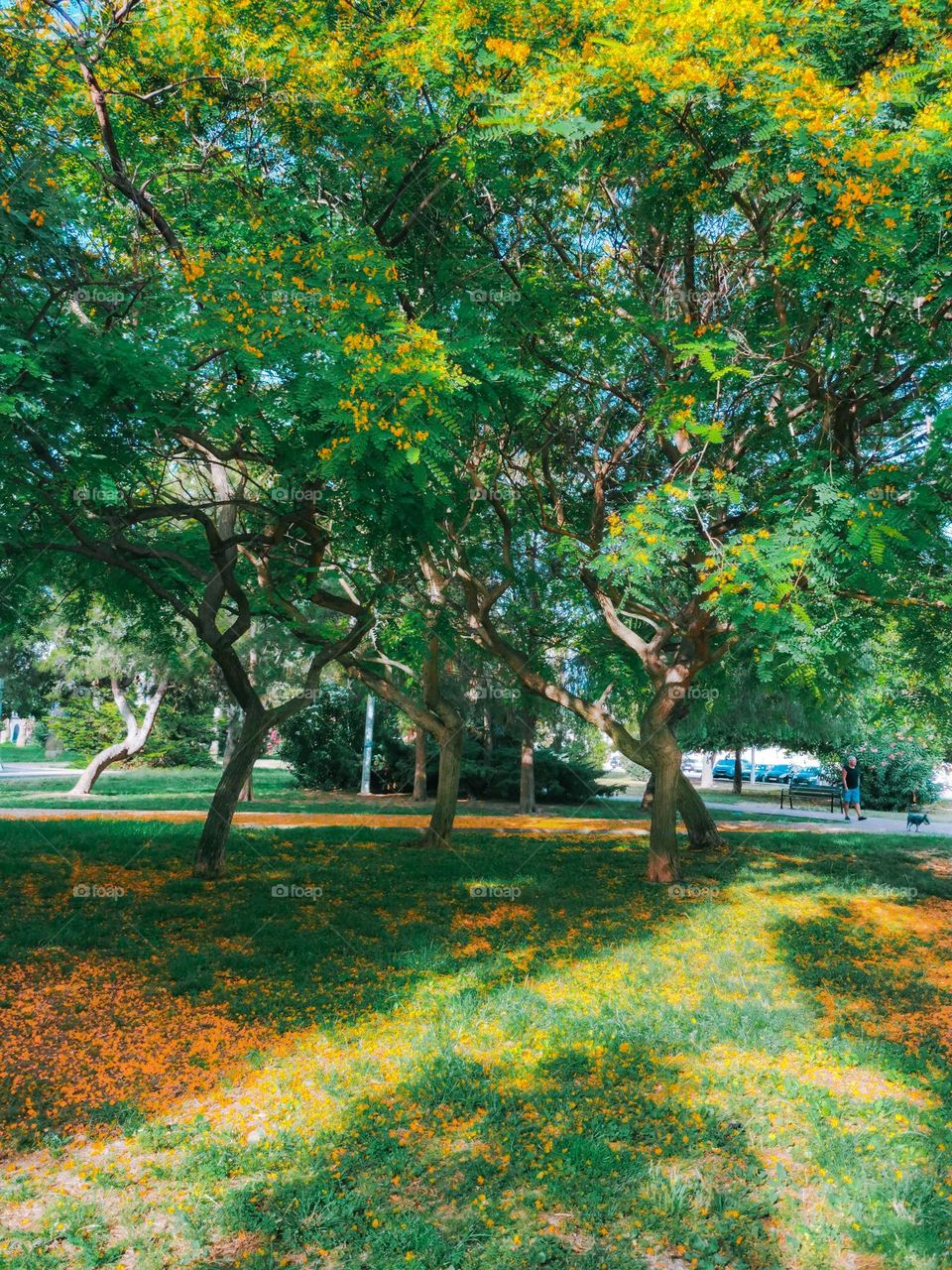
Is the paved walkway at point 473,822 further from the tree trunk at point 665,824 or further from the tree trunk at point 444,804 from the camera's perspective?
the tree trunk at point 665,824

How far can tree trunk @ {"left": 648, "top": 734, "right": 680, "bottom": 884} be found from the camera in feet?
36.2

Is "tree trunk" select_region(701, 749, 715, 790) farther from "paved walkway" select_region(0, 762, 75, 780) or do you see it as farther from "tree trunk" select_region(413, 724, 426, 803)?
"paved walkway" select_region(0, 762, 75, 780)

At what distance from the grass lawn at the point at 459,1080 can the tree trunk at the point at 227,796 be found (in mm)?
303

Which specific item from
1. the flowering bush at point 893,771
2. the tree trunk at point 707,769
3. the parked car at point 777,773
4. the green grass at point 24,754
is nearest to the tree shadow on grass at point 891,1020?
the flowering bush at point 893,771

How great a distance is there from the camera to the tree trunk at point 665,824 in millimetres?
11023

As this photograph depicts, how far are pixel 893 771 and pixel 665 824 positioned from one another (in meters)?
18.8

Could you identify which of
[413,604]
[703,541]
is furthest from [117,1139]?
[413,604]

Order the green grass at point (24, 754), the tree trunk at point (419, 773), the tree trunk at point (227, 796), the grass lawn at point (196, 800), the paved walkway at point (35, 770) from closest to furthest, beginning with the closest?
the tree trunk at point (227, 796)
the grass lawn at point (196, 800)
the tree trunk at point (419, 773)
the paved walkway at point (35, 770)
the green grass at point (24, 754)

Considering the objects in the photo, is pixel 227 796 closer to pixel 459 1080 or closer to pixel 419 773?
pixel 459 1080

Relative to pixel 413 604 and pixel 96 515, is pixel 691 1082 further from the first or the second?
pixel 413 604

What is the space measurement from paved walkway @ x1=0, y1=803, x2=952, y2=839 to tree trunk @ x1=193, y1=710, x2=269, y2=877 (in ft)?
16.8

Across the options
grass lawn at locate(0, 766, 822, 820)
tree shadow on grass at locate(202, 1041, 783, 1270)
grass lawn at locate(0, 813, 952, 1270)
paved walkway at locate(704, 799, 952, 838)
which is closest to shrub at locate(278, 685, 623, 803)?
grass lawn at locate(0, 766, 822, 820)

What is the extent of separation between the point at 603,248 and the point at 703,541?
4352mm

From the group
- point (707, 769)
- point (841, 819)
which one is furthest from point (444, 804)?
point (707, 769)
